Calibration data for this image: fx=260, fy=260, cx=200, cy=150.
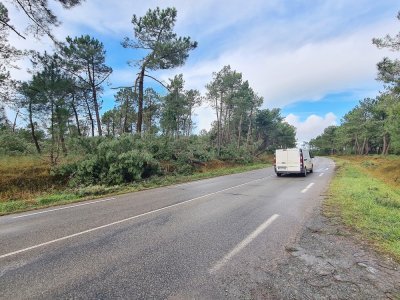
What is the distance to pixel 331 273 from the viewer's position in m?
3.94

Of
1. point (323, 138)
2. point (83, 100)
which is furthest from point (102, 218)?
point (323, 138)

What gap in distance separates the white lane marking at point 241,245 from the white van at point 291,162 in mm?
12988

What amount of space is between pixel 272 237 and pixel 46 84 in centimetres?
2348

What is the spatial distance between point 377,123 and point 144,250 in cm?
6591

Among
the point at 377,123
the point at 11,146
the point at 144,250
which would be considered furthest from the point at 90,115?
the point at 377,123

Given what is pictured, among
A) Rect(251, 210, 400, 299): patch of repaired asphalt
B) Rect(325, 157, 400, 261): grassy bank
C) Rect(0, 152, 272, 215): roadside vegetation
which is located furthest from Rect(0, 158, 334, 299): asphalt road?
Rect(0, 152, 272, 215): roadside vegetation

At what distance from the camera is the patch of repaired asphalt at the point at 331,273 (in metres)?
3.37

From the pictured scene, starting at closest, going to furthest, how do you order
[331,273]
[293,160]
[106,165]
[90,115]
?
[331,273] → [106,165] → [293,160] → [90,115]

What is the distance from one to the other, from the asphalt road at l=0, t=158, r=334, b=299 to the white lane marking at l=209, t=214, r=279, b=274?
0.02 meters

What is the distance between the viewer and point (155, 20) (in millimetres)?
21844

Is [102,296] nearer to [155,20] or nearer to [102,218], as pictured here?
[102,218]

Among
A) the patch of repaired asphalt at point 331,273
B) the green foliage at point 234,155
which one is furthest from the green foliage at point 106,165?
the green foliage at point 234,155

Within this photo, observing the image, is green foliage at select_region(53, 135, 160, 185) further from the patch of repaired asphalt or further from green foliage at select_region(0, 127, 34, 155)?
the patch of repaired asphalt

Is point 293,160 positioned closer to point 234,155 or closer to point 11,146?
point 234,155
